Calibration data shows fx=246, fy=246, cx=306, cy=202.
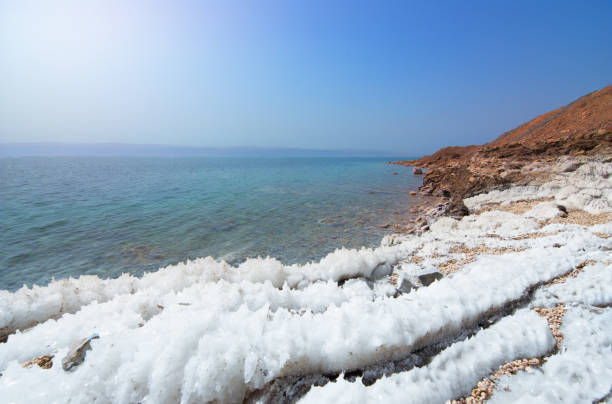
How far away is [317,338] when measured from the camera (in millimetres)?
2230

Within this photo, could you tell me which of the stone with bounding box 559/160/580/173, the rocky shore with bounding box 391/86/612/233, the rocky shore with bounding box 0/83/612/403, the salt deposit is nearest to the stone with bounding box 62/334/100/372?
the rocky shore with bounding box 0/83/612/403

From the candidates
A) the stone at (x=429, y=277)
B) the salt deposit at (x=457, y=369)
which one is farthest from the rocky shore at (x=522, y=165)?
the salt deposit at (x=457, y=369)

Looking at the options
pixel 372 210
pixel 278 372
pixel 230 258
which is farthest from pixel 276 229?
pixel 278 372

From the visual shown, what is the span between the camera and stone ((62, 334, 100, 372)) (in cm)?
200

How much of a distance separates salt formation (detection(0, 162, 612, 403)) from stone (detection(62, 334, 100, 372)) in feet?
0.15

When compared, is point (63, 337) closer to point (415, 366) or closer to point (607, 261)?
point (415, 366)

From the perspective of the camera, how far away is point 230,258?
8469mm

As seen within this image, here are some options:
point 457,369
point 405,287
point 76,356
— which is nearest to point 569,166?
point 405,287

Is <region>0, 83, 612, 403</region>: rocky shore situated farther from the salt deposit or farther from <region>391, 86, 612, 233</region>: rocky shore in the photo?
<region>391, 86, 612, 233</region>: rocky shore

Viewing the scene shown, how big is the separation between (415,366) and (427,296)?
1.05 meters

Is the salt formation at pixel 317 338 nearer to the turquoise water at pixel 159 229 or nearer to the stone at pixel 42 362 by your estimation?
the stone at pixel 42 362

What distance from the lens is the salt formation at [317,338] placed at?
186 centimetres

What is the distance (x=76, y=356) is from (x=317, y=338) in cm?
204

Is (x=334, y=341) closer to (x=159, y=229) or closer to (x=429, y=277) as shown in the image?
Answer: (x=429, y=277)
